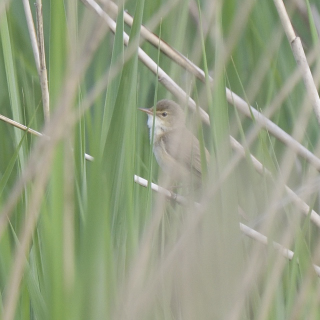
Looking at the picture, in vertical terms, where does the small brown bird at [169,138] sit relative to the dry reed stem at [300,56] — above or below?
above

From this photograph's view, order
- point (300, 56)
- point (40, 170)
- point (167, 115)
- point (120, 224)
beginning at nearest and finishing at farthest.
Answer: point (40, 170) → point (120, 224) → point (300, 56) → point (167, 115)

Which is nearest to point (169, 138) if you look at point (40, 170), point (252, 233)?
point (252, 233)

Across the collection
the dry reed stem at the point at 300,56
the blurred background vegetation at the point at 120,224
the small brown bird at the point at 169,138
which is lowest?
the blurred background vegetation at the point at 120,224

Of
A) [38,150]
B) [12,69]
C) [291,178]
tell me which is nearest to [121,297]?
[38,150]

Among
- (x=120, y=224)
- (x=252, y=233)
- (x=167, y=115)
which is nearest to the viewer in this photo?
(x=120, y=224)

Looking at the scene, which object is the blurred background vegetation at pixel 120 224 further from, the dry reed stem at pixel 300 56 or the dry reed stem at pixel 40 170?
the dry reed stem at pixel 300 56

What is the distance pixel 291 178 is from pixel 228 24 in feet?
2.28

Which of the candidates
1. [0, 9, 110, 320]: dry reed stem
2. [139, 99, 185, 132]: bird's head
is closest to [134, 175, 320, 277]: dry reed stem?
[0, 9, 110, 320]: dry reed stem

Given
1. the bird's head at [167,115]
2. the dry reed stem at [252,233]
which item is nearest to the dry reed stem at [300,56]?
the dry reed stem at [252,233]

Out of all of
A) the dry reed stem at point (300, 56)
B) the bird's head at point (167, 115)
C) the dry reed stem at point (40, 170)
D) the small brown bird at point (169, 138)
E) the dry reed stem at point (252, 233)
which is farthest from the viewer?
the bird's head at point (167, 115)

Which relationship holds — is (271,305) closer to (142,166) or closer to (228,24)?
(142,166)

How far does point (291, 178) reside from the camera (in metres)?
2.61

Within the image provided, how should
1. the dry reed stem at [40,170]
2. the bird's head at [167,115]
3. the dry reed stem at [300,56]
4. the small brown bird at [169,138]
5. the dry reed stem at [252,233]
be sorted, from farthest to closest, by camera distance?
the bird's head at [167,115] < the small brown bird at [169,138] < the dry reed stem at [300,56] < the dry reed stem at [252,233] < the dry reed stem at [40,170]

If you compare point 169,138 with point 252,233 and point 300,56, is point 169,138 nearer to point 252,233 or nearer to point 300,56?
point 300,56
